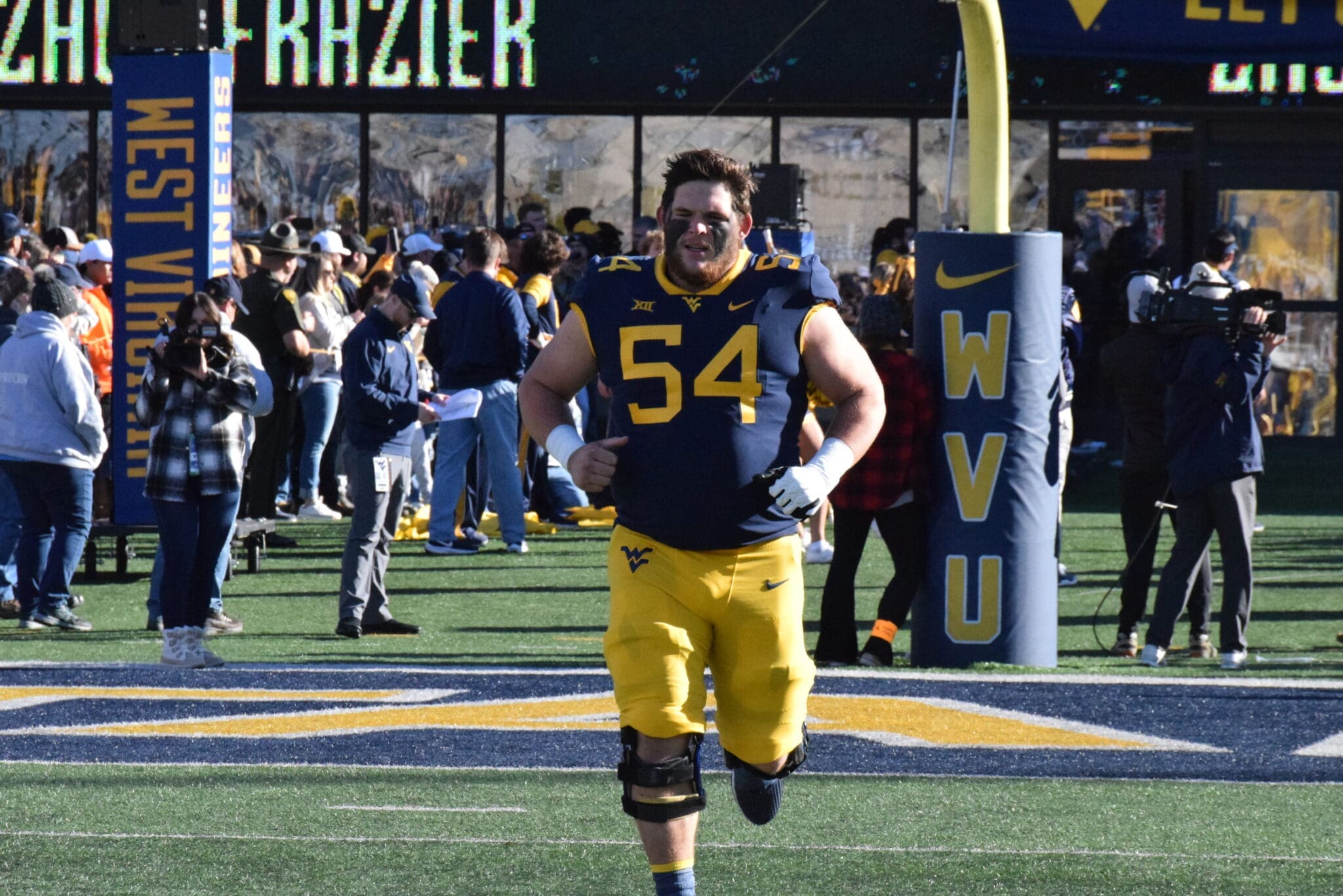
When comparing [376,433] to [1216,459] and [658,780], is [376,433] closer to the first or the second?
[1216,459]

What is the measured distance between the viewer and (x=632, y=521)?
508cm

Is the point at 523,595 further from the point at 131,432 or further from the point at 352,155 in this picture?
the point at 352,155

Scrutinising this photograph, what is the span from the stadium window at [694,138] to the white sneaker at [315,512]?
19.1 ft

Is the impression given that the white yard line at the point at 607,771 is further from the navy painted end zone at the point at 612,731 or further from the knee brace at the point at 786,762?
the knee brace at the point at 786,762

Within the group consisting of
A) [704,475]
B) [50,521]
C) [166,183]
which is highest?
[166,183]

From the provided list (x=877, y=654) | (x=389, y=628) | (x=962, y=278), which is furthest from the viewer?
(x=389, y=628)

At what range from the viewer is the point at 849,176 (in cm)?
2081

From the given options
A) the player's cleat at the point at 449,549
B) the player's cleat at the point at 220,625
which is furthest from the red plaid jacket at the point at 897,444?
the player's cleat at the point at 449,549

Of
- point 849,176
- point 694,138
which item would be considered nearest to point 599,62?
point 694,138

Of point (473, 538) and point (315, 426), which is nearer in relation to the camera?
point (473, 538)

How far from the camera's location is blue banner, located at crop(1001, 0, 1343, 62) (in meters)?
17.8

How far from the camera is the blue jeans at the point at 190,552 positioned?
9375 millimetres

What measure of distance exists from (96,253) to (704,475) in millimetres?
10433

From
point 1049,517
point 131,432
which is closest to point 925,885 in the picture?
point 1049,517
